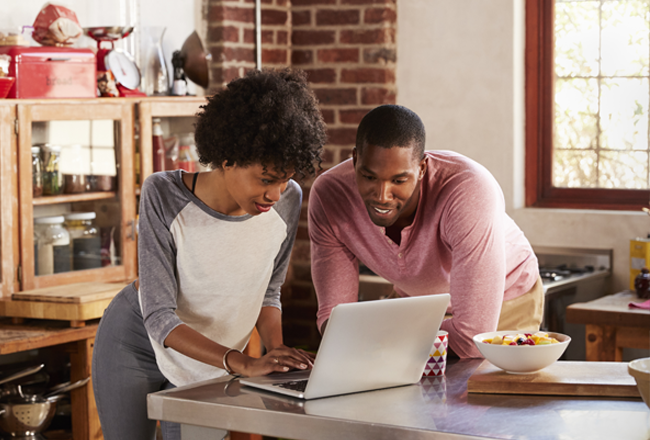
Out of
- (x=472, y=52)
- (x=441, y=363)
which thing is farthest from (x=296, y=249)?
(x=441, y=363)

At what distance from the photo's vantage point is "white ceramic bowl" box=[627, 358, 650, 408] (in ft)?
4.15

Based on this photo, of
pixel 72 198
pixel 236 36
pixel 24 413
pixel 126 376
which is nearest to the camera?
pixel 126 376

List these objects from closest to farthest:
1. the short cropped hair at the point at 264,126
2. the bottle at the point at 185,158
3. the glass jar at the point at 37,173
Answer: the short cropped hair at the point at 264,126
the glass jar at the point at 37,173
the bottle at the point at 185,158

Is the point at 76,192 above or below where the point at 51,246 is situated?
above

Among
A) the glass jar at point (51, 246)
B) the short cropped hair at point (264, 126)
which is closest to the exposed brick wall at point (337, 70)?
the glass jar at point (51, 246)

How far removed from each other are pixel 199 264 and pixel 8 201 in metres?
1.24

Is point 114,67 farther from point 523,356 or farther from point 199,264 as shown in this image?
point 523,356

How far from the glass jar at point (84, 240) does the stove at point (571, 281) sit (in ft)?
5.41

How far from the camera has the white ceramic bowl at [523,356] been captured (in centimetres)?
148

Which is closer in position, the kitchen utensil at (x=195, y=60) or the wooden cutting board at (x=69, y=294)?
the wooden cutting board at (x=69, y=294)

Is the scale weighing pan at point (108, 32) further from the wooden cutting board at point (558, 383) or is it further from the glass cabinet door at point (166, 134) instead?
the wooden cutting board at point (558, 383)

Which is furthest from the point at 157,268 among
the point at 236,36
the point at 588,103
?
the point at 588,103

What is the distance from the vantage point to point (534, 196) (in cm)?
370

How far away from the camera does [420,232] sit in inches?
73.2
